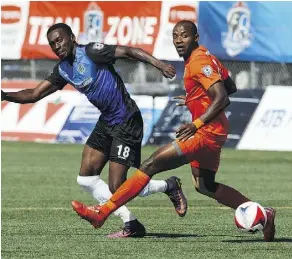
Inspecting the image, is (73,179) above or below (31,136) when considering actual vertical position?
above

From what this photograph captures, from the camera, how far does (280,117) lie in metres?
25.3

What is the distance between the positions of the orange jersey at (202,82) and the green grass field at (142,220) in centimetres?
113

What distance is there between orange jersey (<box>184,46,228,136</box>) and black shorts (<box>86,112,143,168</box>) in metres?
0.86

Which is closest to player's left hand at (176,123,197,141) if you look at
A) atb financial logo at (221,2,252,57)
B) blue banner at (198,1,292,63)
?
blue banner at (198,1,292,63)

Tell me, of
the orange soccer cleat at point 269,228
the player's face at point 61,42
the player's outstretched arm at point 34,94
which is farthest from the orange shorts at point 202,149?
the player's outstretched arm at point 34,94

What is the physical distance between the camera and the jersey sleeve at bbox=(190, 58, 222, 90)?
35.2 feet

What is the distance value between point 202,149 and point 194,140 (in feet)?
0.45

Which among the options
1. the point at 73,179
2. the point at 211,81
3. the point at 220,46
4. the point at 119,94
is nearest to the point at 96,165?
the point at 119,94

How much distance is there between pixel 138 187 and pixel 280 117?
1473 centimetres

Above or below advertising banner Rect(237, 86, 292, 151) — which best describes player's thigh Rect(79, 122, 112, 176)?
above

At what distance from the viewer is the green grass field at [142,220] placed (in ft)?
33.7

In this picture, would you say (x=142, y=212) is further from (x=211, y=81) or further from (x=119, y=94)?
(x=211, y=81)

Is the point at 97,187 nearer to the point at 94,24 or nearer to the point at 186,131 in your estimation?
the point at 186,131

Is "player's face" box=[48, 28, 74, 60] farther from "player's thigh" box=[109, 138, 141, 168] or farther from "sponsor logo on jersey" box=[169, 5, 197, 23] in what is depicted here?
"sponsor logo on jersey" box=[169, 5, 197, 23]
